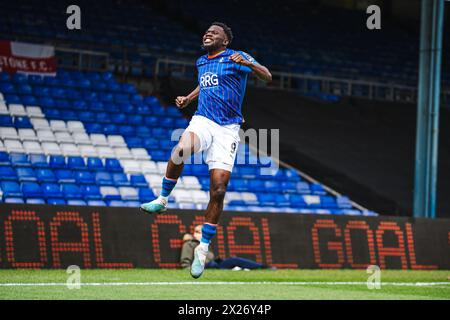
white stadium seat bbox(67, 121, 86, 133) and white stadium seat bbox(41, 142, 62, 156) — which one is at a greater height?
white stadium seat bbox(67, 121, 86, 133)

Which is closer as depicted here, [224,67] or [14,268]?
[224,67]

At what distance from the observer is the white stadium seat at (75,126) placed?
22.2 meters

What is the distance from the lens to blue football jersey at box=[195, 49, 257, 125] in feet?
32.3

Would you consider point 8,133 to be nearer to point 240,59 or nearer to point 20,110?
point 20,110

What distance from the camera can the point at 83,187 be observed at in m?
19.9

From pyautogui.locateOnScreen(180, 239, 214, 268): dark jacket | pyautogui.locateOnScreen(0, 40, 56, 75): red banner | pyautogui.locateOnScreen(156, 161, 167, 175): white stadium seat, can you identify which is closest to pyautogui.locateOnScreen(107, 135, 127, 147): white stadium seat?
pyautogui.locateOnScreen(156, 161, 167, 175): white stadium seat

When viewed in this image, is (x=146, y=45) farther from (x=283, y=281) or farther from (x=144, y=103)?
(x=283, y=281)

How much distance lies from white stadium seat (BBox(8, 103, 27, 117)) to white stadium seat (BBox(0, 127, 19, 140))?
69 centimetres

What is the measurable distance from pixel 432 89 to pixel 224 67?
11.4 metres

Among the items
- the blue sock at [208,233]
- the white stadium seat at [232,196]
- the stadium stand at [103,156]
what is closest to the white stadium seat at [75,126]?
the stadium stand at [103,156]

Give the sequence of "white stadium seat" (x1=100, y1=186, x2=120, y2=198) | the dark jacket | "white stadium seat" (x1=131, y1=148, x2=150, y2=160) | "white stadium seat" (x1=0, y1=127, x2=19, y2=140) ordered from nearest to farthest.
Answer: the dark jacket
"white stadium seat" (x1=100, y1=186, x2=120, y2=198)
"white stadium seat" (x1=0, y1=127, x2=19, y2=140)
"white stadium seat" (x1=131, y1=148, x2=150, y2=160)

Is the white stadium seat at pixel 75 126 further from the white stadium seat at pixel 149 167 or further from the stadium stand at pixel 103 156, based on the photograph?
the white stadium seat at pixel 149 167

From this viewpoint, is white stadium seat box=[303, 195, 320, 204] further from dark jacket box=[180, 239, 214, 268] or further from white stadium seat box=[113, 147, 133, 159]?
dark jacket box=[180, 239, 214, 268]
